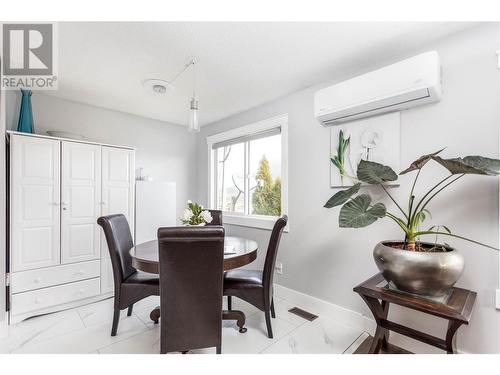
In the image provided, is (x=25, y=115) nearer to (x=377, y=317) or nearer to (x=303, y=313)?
(x=303, y=313)

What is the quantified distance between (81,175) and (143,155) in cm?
100

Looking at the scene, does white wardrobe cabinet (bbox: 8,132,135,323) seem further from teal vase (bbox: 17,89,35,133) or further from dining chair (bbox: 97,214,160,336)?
dining chair (bbox: 97,214,160,336)

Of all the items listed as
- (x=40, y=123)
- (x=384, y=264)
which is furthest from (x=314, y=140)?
(x=40, y=123)

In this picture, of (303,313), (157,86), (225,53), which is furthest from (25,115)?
(303,313)

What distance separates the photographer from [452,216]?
1.61 meters

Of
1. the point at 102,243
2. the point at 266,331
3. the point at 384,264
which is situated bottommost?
the point at 266,331

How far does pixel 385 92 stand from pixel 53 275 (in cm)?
338

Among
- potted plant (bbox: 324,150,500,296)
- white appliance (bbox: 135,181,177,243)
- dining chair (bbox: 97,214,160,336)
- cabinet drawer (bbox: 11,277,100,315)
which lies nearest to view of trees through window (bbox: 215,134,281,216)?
white appliance (bbox: 135,181,177,243)

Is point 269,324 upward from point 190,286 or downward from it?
downward

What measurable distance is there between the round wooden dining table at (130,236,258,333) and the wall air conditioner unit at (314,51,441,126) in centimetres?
135

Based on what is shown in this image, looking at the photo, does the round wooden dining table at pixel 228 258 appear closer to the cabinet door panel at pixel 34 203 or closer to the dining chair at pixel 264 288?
the dining chair at pixel 264 288

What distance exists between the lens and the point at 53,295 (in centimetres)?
230
